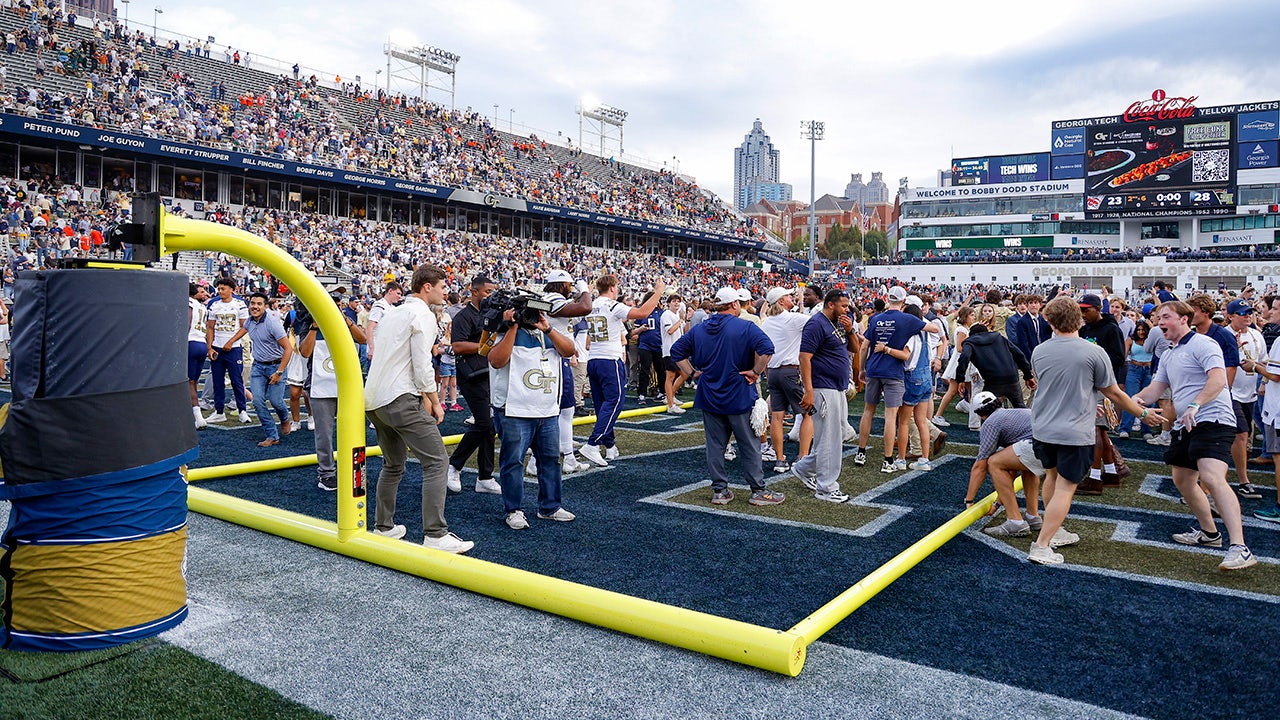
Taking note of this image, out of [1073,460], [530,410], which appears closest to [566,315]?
[530,410]

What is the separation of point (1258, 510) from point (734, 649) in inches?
211

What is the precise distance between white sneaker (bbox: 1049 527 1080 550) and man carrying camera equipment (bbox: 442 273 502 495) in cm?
422

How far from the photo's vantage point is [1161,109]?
51.0m

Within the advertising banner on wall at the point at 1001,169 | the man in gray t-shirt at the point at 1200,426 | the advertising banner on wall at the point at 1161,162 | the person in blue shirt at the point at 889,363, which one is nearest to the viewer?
the man in gray t-shirt at the point at 1200,426

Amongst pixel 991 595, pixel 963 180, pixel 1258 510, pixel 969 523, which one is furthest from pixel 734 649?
pixel 963 180

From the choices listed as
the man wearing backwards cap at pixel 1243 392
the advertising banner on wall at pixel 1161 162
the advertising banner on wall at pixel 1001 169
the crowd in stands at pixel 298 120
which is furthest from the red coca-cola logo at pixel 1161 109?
the man wearing backwards cap at pixel 1243 392

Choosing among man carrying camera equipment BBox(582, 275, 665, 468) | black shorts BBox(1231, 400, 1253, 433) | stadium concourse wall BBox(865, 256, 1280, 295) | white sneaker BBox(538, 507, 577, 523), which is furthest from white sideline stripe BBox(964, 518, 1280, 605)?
stadium concourse wall BBox(865, 256, 1280, 295)

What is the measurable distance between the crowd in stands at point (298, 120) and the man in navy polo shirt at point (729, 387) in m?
27.2

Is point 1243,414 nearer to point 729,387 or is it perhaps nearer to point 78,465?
point 729,387

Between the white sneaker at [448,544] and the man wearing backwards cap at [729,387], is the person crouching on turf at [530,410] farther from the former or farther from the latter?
the man wearing backwards cap at [729,387]

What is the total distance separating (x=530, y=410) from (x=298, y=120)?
109 feet

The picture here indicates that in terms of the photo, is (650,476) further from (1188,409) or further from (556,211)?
(556,211)

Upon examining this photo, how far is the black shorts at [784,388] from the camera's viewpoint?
8219 mm

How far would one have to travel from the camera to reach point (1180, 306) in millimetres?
5637
